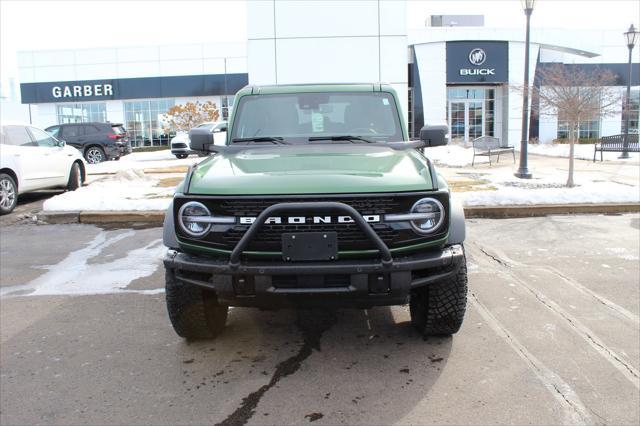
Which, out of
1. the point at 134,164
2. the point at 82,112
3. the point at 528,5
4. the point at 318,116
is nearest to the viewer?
the point at 318,116

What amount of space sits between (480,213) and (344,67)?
4.86 meters

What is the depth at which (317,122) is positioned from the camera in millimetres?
4699

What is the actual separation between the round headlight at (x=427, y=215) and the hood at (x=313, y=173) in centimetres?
9

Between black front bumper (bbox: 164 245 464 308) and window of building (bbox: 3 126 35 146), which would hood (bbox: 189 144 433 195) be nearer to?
black front bumper (bbox: 164 245 464 308)

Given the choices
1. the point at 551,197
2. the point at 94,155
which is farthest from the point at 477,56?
the point at 551,197

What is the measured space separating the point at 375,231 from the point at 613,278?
133 inches

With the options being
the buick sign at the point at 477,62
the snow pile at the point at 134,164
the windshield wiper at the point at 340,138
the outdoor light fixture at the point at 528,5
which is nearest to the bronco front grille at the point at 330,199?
the windshield wiper at the point at 340,138

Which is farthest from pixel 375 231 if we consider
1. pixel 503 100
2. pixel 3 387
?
pixel 503 100

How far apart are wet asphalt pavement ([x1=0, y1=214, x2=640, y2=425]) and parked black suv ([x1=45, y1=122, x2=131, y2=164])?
56.7 ft

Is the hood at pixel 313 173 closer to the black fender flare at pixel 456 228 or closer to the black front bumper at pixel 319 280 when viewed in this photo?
the black fender flare at pixel 456 228

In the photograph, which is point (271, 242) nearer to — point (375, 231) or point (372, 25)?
point (375, 231)

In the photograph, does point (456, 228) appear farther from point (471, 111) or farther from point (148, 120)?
point (148, 120)

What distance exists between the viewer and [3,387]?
133 inches

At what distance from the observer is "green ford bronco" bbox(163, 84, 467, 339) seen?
Result: 317 cm
